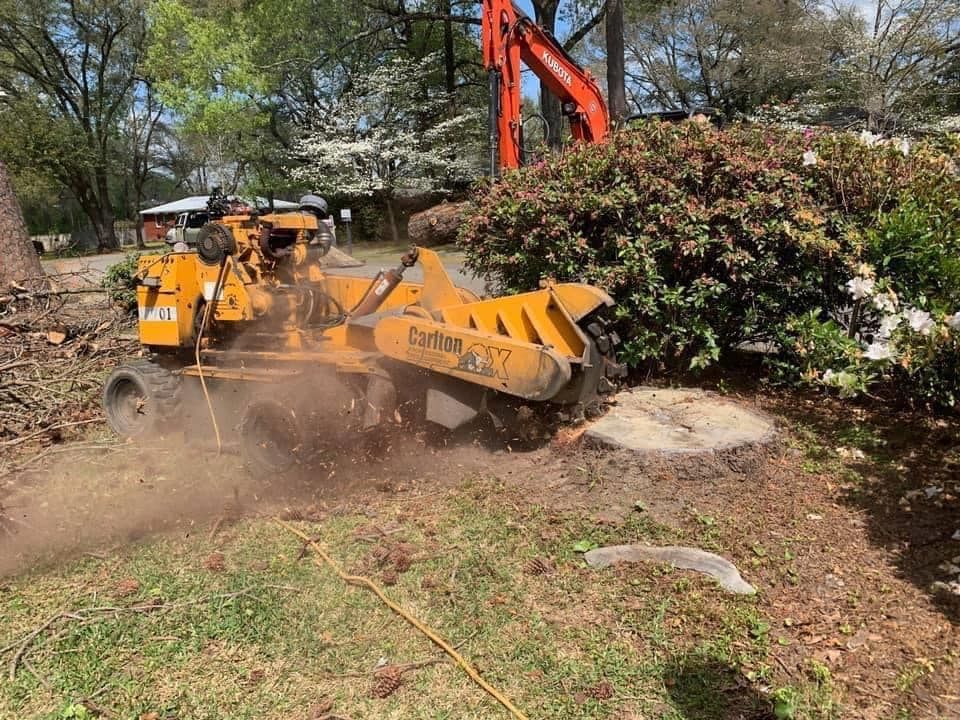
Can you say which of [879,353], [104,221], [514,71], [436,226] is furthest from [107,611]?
[104,221]

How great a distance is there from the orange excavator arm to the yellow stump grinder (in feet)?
13.0

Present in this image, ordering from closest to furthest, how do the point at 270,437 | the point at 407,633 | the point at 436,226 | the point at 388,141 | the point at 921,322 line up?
the point at 407,633 < the point at 921,322 < the point at 270,437 < the point at 436,226 < the point at 388,141

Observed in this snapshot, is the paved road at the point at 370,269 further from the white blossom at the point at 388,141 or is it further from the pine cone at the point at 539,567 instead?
the pine cone at the point at 539,567

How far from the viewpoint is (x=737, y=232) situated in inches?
204

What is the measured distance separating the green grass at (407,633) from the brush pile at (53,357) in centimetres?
318

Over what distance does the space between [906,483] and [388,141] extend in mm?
24073

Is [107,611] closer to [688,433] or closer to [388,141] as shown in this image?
[688,433]

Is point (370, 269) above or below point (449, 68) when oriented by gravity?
below

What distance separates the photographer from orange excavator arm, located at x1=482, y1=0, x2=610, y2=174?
934 centimetres

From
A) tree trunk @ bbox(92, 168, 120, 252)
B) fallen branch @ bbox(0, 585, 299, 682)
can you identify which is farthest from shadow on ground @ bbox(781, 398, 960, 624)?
tree trunk @ bbox(92, 168, 120, 252)

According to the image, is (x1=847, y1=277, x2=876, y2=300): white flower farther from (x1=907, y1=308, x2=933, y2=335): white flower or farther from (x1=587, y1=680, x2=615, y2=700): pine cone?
(x1=587, y1=680, x2=615, y2=700): pine cone

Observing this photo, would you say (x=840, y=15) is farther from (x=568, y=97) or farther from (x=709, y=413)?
(x=709, y=413)

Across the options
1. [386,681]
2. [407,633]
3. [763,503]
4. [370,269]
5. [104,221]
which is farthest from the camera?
[104,221]

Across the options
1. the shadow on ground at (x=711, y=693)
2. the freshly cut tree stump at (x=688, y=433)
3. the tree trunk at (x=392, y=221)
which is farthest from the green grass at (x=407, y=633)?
the tree trunk at (x=392, y=221)
